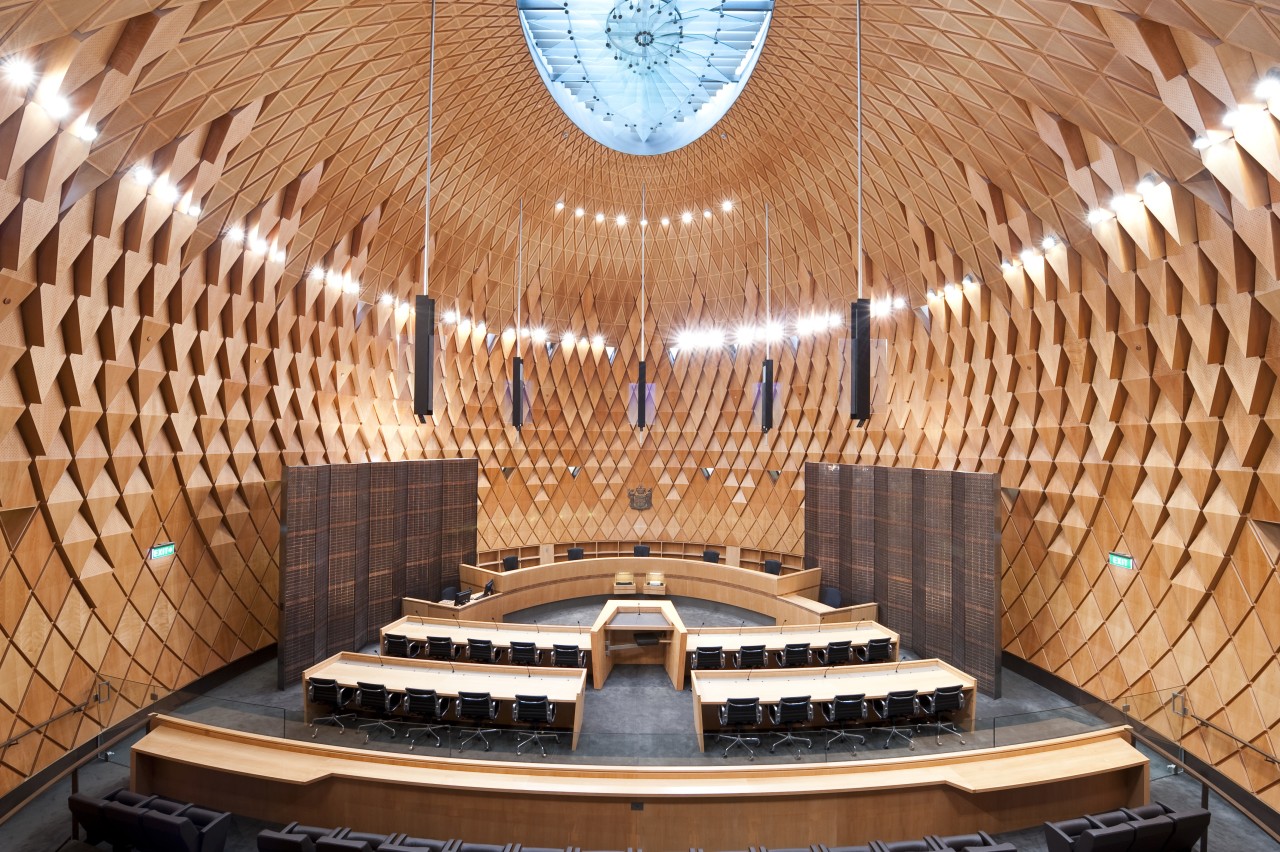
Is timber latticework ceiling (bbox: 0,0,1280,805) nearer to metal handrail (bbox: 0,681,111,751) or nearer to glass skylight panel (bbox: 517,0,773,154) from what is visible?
metal handrail (bbox: 0,681,111,751)

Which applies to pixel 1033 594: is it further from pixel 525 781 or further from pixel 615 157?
pixel 615 157

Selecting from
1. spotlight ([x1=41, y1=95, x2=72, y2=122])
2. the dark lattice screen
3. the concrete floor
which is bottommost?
the concrete floor

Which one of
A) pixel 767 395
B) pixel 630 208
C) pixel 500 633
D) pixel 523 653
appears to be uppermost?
pixel 630 208

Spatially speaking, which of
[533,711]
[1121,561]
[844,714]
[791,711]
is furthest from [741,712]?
[1121,561]

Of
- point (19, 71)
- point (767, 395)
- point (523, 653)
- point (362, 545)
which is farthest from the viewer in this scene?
point (362, 545)

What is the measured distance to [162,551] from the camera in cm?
993

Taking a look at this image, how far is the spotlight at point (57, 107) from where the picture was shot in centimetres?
659

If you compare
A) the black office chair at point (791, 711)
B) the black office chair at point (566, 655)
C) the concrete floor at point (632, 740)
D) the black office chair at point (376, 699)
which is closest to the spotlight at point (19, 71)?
the concrete floor at point (632, 740)

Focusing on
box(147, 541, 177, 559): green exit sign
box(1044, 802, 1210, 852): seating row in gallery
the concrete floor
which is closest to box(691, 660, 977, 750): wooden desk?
the concrete floor

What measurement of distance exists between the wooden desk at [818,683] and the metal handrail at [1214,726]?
9.89 ft

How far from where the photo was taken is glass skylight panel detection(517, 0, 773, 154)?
1066cm

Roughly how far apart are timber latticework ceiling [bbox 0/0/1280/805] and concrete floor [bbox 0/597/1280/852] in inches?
31.2

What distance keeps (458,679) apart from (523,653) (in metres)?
1.50

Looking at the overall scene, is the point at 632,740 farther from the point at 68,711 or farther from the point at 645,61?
the point at 645,61
